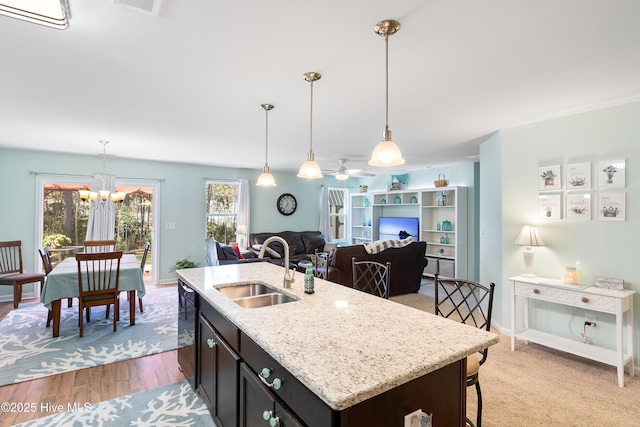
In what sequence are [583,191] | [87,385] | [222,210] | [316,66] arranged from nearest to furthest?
[316,66]
[87,385]
[583,191]
[222,210]

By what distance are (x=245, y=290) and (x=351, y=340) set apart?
1361 mm

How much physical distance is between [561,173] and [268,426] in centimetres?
362

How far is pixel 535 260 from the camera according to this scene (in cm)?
352

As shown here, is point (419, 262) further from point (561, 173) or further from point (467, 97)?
point (467, 97)

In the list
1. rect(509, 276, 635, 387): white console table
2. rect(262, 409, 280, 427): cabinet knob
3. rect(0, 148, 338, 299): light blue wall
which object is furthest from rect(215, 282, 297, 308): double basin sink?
rect(0, 148, 338, 299): light blue wall

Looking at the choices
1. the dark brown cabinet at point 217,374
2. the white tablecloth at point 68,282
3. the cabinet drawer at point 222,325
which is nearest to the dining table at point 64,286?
the white tablecloth at point 68,282

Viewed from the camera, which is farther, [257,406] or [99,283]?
[99,283]

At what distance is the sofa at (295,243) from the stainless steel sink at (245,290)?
3944 millimetres

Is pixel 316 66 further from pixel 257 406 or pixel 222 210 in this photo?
pixel 222 210

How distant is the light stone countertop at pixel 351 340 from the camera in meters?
1.04

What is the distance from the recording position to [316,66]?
223 cm

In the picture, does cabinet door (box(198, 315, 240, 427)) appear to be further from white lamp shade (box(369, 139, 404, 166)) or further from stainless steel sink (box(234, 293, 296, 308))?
white lamp shade (box(369, 139, 404, 166))

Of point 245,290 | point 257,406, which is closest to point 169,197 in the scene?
point 245,290

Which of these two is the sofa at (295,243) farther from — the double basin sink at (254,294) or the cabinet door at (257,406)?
the cabinet door at (257,406)
